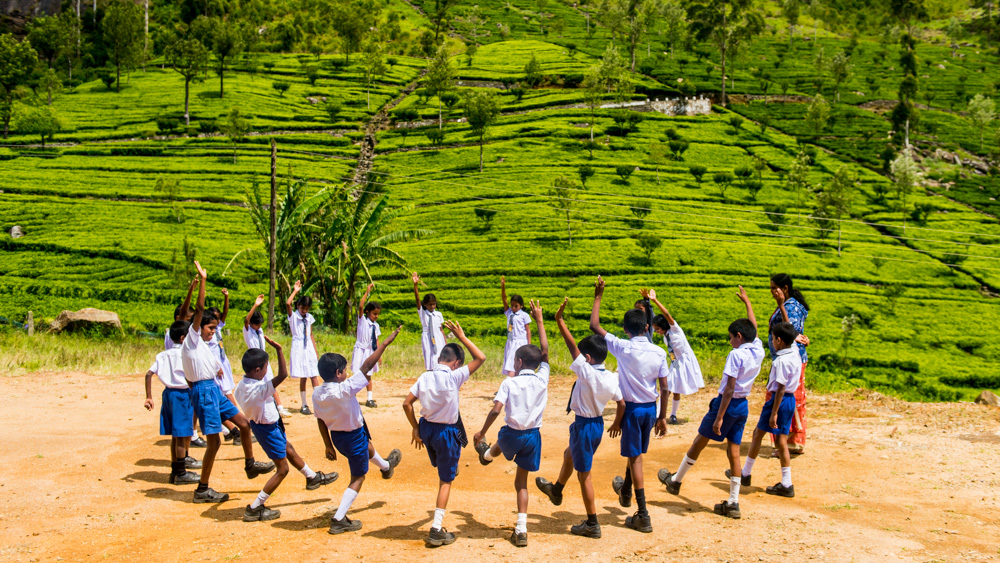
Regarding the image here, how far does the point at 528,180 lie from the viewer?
55.2m

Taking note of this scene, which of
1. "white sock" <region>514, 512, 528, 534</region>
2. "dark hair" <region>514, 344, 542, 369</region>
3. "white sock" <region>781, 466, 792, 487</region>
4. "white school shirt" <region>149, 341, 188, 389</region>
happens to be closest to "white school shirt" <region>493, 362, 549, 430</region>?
"dark hair" <region>514, 344, 542, 369</region>

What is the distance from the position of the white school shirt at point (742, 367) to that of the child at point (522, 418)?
7.82 ft

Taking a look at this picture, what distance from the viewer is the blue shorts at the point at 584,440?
7.38 m

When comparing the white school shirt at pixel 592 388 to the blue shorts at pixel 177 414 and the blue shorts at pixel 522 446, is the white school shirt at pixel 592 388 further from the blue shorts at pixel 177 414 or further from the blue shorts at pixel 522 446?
the blue shorts at pixel 177 414

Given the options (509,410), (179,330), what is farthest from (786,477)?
(179,330)

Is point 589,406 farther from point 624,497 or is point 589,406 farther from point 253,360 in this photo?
point 253,360

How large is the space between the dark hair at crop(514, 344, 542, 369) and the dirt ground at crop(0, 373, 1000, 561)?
72.3 inches

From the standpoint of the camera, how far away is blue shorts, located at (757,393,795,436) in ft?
29.3

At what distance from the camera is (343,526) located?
24.1 ft

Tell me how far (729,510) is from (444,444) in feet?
11.3

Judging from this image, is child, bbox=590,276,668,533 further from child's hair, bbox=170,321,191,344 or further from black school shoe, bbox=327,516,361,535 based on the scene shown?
child's hair, bbox=170,321,191,344

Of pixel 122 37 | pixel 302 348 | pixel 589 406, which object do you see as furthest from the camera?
pixel 122 37

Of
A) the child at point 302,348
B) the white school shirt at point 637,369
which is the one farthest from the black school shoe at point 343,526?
the child at point 302,348

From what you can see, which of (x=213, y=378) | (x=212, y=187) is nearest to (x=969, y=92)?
(x=212, y=187)
